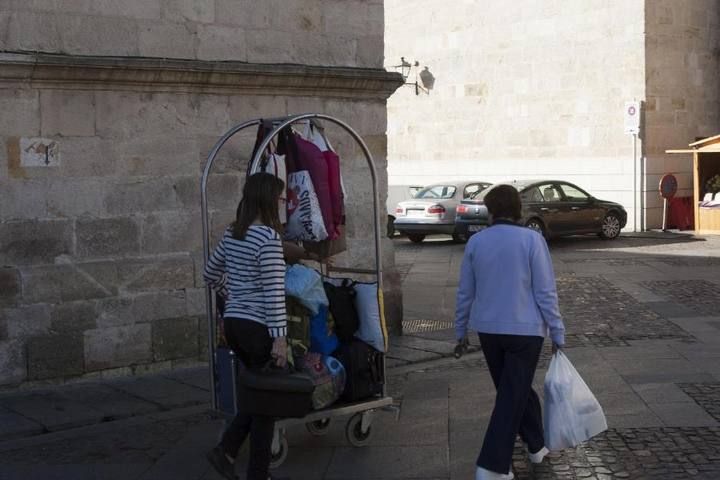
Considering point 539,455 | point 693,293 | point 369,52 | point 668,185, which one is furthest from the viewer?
point 668,185

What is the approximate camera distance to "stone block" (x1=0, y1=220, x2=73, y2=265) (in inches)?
339

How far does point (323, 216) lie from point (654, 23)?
68.4 feet

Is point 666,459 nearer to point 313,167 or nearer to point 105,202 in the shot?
point 313,167

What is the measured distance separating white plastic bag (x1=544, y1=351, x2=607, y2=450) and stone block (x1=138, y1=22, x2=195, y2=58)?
5.06 meters

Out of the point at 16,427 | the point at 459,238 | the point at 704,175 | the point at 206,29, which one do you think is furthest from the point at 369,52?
the point at 704,175

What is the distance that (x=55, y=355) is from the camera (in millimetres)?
8836

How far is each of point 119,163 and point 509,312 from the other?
468 cm

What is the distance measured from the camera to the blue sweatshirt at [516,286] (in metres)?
5.71

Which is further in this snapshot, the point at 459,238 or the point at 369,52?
the point at 459,238

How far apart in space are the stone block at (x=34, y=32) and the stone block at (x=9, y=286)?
5.91ft

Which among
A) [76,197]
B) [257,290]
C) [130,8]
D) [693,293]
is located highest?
[130,8]

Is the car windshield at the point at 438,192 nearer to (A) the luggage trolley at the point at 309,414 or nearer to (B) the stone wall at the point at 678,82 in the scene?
(B) the stone wall at the point at 678,82

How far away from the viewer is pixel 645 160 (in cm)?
2608

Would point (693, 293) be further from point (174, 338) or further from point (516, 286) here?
point (516, 286)
